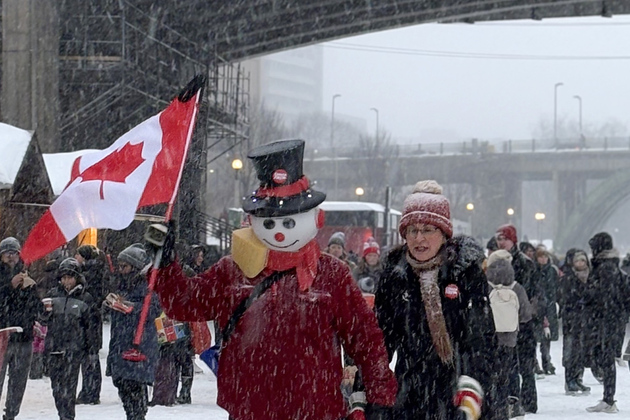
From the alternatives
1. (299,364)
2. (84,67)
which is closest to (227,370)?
(299,364)

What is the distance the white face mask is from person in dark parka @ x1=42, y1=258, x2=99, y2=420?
543 centimetres

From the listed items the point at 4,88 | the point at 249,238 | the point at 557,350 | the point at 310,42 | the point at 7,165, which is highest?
the point at 310,42

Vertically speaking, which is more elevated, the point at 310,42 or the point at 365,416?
the point at 310,42

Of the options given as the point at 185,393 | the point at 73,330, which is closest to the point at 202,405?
the point at 185,393

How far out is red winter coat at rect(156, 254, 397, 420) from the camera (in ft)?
16.3

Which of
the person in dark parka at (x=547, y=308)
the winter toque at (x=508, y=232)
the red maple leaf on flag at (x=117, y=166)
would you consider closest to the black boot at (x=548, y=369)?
the person in dark parka at (x=547, y=308)

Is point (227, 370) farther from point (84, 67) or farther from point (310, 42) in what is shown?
point (310, 42)

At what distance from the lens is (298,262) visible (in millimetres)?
5105

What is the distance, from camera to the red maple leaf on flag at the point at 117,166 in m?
6.41

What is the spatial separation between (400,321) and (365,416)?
50cm

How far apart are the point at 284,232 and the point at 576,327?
849 cm

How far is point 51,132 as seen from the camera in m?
23.5

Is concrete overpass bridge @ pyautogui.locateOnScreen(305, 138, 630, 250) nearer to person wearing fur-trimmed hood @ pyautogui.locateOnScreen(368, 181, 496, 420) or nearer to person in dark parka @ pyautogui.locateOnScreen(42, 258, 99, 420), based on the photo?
person in dark parka @ pyautogui.locateOnScreen(42, 258, 99, 420)

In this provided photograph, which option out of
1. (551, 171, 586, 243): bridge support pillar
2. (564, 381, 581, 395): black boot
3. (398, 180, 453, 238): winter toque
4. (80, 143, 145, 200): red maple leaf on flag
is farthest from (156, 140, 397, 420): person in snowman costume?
(551, 171, 586, 243): bridge support pillar
